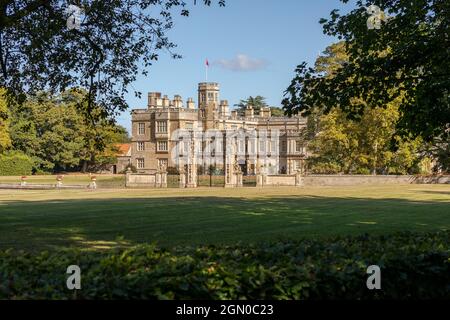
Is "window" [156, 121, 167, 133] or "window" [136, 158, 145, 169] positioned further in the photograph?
"window" [136, 158, 145, 169]

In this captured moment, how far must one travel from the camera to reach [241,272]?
20.1 feet

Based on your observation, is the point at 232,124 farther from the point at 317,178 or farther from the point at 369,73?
the point at 369,73

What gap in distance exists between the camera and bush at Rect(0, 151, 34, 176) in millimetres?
83750

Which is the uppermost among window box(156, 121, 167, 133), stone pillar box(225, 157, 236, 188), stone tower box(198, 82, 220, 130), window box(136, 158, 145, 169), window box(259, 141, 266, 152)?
stone tower box(198, 82, 220, 130)

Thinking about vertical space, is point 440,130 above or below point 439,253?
above

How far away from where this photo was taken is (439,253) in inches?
294

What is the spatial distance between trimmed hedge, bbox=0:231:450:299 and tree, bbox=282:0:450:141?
4.67 m

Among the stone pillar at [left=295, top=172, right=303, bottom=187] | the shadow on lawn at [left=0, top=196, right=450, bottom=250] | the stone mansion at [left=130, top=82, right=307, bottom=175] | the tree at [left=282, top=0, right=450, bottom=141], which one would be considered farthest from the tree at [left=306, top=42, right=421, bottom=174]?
the stone mansion at [left=130, top=82, right=307, bottom=175]

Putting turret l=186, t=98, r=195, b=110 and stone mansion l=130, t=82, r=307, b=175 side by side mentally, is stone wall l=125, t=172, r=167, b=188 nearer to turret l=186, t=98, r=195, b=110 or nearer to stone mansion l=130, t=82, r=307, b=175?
stone mansion l=130, t=82, r=307, b=175

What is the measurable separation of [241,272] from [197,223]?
1211 centimetres

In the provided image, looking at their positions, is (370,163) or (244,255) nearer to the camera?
(244,255)

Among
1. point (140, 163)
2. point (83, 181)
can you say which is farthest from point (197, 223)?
point (140, 163)
